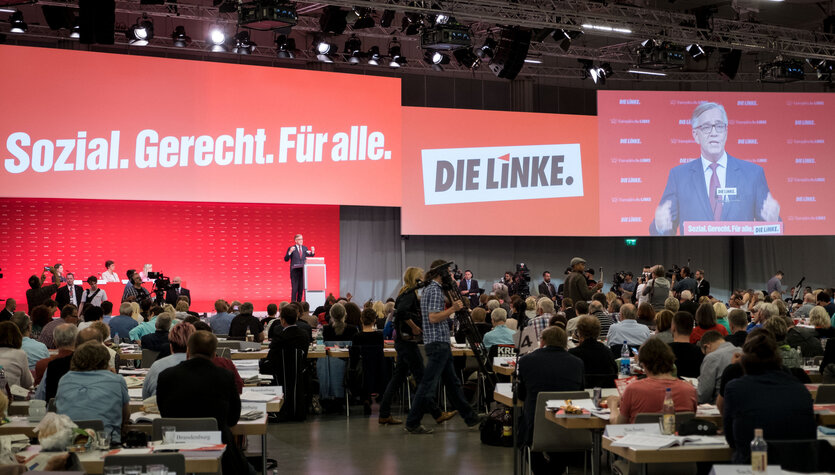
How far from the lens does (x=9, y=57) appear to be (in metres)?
14.2

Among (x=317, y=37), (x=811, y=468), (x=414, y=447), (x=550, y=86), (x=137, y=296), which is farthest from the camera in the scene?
(x=550, y=86)

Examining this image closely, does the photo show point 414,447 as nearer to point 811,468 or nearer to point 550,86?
point 811,468

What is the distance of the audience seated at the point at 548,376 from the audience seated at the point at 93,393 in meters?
2.54

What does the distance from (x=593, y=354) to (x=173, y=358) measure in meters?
2.98

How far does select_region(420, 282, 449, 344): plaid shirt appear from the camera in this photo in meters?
8.13

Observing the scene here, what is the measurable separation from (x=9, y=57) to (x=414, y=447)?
10.3 metres

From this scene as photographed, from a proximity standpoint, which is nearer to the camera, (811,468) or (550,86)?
(811,468)

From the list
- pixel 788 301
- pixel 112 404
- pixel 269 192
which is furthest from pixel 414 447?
pixel 788 301

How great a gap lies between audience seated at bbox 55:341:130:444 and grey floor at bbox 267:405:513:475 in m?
2.18

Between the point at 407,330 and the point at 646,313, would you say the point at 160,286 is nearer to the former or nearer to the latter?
the point at 407,330

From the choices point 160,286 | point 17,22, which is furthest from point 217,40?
point 160,286

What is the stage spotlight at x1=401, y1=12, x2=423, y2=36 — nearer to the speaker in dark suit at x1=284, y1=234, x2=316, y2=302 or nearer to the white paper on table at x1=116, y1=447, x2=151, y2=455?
the speaker in dark suit at x1=284, y1=234, x2=316, y2=302

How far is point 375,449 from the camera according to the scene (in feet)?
25.3

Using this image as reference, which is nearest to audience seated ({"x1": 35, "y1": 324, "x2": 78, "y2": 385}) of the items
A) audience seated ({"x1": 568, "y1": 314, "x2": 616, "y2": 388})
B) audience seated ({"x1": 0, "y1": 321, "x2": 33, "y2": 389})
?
audience seated ({"x1": 0, "y1": 321, "x2": 33, "y2": 389})
